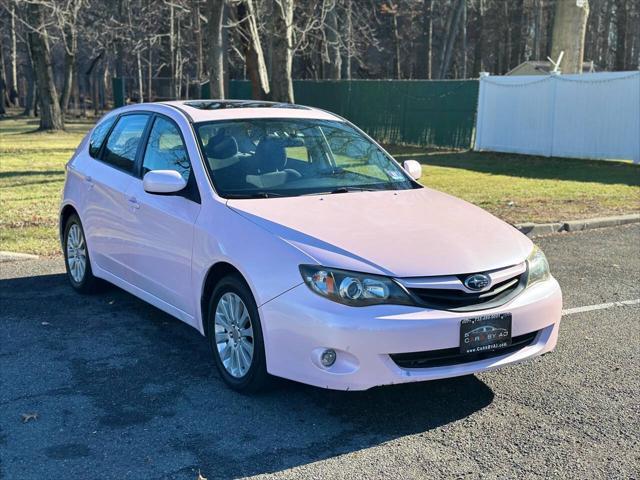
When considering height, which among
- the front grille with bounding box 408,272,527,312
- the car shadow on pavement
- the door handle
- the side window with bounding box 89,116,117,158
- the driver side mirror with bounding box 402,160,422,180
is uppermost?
the side window with bounding box 89,116,117,158

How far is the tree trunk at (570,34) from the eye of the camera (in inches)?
896

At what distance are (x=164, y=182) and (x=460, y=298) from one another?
211 centimetres

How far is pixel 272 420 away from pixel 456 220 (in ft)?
5.58

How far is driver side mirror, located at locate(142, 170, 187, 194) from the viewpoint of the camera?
494 cm

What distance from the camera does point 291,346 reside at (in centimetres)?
404

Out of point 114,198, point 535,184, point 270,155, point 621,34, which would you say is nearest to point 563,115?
point 535,184

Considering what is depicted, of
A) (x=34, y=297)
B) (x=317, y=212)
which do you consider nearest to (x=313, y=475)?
(x=317, y=212)

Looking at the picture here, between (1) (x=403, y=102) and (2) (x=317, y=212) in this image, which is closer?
(2) (x=317, y=212)

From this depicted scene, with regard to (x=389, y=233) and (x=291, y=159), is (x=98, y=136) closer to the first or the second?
(x=291, y=159)

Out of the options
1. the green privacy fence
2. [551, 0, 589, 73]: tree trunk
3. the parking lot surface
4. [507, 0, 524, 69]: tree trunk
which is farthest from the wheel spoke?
[507, 0, 524, 69]: tree trunk

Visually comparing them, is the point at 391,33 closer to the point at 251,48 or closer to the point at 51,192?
the point at 251,48

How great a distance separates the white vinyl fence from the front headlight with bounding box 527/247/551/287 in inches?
587

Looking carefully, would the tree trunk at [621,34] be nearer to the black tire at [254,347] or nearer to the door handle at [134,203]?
the door handle at [134,203]

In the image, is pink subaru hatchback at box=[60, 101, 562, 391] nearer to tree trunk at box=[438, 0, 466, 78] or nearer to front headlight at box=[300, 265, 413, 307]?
front headlight at box=[300, 265, 413, 307]
